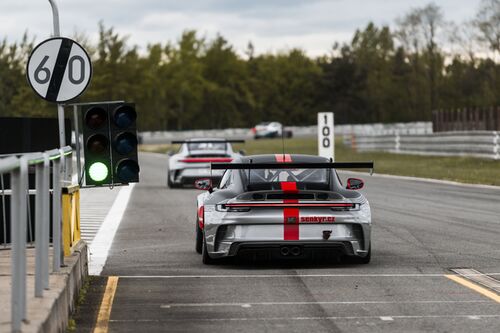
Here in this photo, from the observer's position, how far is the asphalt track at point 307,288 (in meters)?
8.41

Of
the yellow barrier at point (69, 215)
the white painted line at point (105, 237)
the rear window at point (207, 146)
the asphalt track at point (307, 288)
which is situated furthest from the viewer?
the rear window at point (207, 146)

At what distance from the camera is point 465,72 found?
375 feet

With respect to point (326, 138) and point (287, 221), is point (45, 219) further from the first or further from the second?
point (326, 138)

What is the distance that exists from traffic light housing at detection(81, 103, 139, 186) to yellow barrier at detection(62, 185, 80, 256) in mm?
848

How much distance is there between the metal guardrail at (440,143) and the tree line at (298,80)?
4093 centimetres

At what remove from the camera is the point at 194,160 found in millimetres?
29109

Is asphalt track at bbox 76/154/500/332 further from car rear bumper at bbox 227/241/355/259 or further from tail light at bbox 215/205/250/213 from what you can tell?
tail light at bbox 215/205/250/213

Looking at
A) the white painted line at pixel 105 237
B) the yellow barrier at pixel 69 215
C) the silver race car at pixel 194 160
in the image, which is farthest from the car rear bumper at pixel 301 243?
the silver race car at pixel 194 160

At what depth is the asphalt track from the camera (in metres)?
8.41

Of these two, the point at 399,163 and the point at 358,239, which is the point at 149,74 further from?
the point at 358,239

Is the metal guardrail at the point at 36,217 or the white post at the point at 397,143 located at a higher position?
the metal guardrail at the point at 36,217

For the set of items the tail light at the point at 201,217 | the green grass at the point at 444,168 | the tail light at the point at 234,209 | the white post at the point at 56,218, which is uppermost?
the white post at the point at 56,218

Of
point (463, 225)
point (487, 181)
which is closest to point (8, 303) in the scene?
point (463, 225)

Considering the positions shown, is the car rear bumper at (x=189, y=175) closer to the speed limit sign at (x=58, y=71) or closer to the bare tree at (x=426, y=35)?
the speed limit sign at (x=58, y=71)
